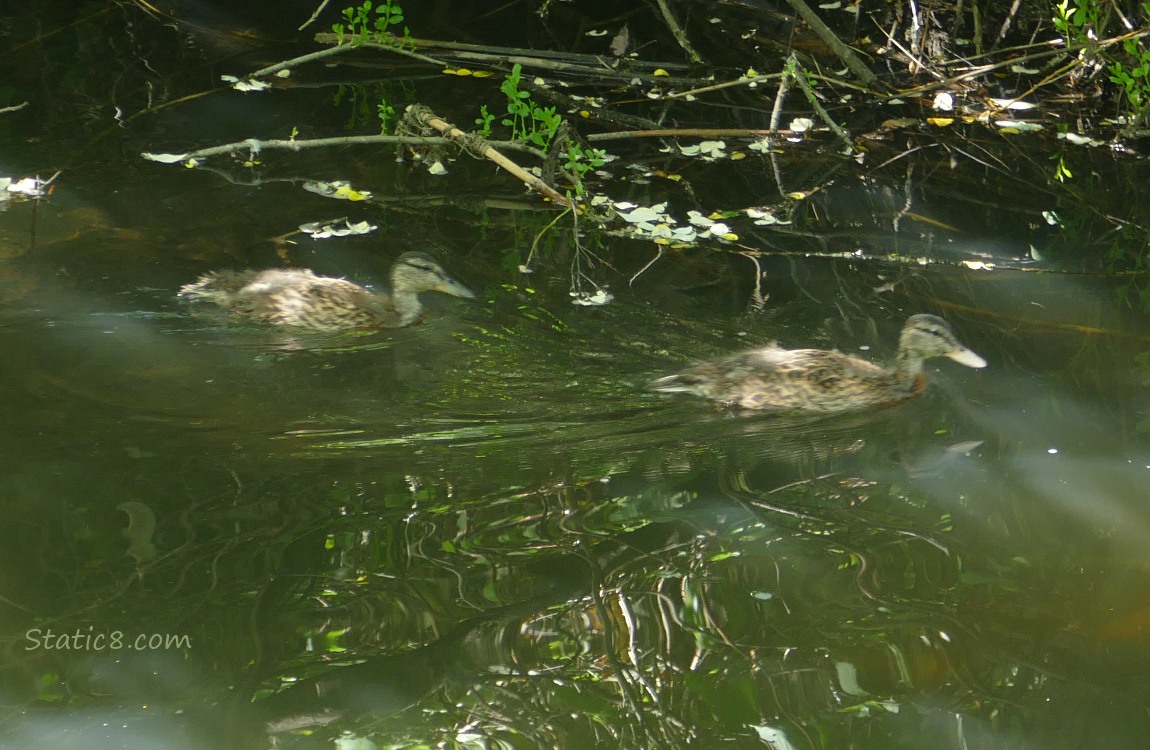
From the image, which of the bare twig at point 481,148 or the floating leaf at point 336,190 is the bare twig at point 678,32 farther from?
the floating leaf at point 336,190

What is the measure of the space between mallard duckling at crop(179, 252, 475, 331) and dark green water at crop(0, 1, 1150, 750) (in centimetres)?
14

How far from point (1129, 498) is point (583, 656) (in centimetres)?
244

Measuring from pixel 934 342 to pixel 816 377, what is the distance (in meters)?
0.61

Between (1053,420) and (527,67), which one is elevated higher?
(527,67)

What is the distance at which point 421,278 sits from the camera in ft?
21.3

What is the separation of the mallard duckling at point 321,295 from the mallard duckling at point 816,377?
1477 millimetres

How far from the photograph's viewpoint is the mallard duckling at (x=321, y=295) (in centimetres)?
624

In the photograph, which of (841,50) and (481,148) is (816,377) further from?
(841,50)

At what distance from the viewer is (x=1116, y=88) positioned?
396 inches

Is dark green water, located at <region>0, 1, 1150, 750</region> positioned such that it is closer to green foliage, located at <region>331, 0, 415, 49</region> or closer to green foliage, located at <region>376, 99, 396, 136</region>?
green foliage, located at <region>376, 99, 396, 136</region>

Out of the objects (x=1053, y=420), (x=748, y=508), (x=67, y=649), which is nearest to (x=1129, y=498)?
(x=1053, y=420)

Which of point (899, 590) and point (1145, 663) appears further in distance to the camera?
point (899, 590)

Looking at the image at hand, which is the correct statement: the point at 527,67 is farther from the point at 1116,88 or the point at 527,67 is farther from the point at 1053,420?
the point at 1053,420

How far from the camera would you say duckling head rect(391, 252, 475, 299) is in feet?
21.4
